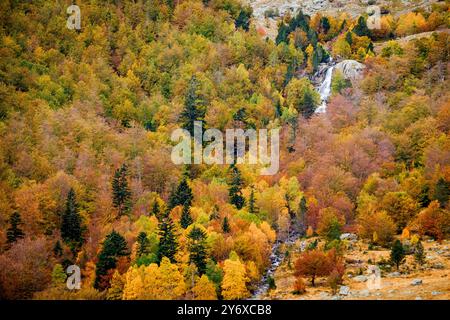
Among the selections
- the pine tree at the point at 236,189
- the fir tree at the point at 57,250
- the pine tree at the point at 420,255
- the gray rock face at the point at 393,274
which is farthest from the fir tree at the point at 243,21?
the gray rock face at the point at 393,274

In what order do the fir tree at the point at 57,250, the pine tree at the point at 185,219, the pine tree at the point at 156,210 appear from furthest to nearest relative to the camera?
the pine tree at the point at 156,210
the pine tree at the point at 185,219
the fir tree at the point at 57,250

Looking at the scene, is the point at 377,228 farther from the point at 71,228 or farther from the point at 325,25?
the point at 325,25

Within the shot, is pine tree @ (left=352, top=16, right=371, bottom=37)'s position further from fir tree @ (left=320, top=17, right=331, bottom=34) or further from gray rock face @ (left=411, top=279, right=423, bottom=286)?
gray rock face @ (left=411, top=279, right=423, bottom=286)

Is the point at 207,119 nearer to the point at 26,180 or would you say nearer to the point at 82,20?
the point at 26,180

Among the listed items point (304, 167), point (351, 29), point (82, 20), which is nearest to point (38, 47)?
point (82, 20)

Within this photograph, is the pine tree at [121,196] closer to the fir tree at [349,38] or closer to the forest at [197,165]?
the forest at [197,165]

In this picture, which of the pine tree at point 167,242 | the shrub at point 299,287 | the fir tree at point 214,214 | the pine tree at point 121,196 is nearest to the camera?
the shrub at point 299,287
